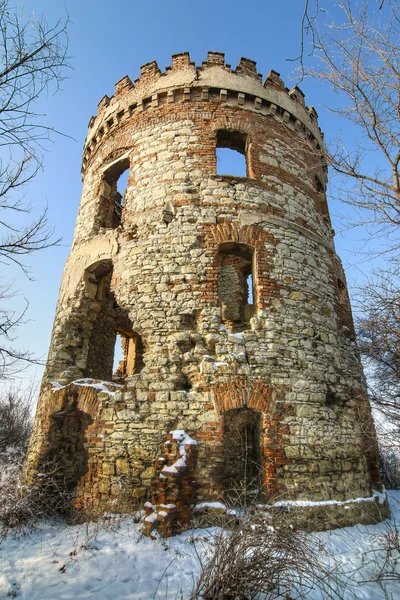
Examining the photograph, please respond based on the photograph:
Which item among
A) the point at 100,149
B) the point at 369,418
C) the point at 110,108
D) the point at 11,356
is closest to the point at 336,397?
the point at 369,418

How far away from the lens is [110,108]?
8.91 m

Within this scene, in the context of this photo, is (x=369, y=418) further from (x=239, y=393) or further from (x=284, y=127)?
(x=284, y=127)

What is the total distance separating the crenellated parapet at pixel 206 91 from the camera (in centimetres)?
793

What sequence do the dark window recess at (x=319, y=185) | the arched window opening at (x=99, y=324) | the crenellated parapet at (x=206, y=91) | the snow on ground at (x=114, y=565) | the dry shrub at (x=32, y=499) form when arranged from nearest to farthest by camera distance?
1. the snow on ground at (x=114, y=565)
2. the dry shrub at (x=32, y=499)
3. the arched window opening at (x=99, y=324)
4. the crenellated parapet at (x=206, y=91)
5. the dark window recess at (x=319, y=185)

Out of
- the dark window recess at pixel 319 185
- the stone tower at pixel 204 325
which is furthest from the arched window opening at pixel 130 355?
the dark window recess at pixel 319 185

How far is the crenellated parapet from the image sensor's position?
793 centimetres

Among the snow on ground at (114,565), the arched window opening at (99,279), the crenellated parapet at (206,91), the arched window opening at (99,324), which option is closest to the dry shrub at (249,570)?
the snow on ground at (114,565)

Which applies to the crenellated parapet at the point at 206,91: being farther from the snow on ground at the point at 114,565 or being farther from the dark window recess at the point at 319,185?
the snow on ground at the point at 114,565

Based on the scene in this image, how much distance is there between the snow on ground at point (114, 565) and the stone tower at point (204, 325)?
1.56ft

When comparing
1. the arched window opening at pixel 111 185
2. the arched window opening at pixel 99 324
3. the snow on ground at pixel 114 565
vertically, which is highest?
the arched window opening at pixel 111 185

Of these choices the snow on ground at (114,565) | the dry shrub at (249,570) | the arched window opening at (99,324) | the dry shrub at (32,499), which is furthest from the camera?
the arched window opening at (99,324)

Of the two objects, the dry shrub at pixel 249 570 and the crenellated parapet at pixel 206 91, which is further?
the crenellated parapet at pixel 206 91

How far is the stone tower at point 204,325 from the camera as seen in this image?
5.34 metres

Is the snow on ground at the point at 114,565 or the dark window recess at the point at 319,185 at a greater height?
the dark window recess at the point at 319,185
